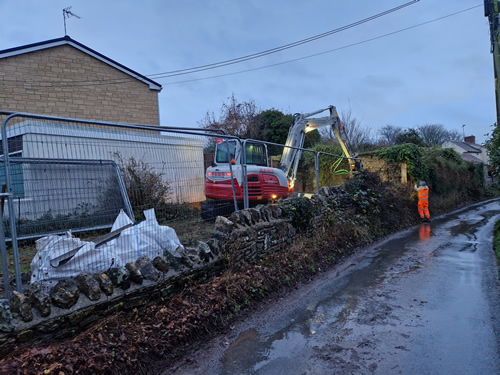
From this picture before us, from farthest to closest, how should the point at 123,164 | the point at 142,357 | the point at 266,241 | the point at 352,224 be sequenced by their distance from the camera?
the point at 352,224
the point at 266,241
the point at 123,164
the point at 142,357

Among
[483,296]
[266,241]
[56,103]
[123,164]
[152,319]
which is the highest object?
[56,103]

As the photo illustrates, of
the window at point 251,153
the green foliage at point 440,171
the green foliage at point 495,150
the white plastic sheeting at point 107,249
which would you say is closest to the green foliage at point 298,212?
the window at point 251,153

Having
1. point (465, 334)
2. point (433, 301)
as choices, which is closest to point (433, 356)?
point (465, 334)

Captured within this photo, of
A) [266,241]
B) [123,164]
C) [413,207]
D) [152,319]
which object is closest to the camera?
[152,319]

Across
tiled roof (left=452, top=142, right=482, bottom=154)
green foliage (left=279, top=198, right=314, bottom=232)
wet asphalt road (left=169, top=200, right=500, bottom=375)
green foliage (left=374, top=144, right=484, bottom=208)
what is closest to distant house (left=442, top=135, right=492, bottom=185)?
tiled roof (left=452, top=142, right=482, bottom=154)

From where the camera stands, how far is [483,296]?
17.7 ft

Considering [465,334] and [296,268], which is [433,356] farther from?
[296,268]

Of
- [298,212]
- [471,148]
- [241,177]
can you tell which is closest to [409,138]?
[471,148]

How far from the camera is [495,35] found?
10711 mm

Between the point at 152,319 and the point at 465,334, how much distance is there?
3.64 meters

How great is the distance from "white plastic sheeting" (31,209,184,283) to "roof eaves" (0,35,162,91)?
1269 centimetres

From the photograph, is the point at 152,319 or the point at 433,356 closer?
the point at 433,356

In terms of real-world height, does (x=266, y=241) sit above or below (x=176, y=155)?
below

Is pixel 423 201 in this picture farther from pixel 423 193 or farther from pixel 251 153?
pixel 251 153
